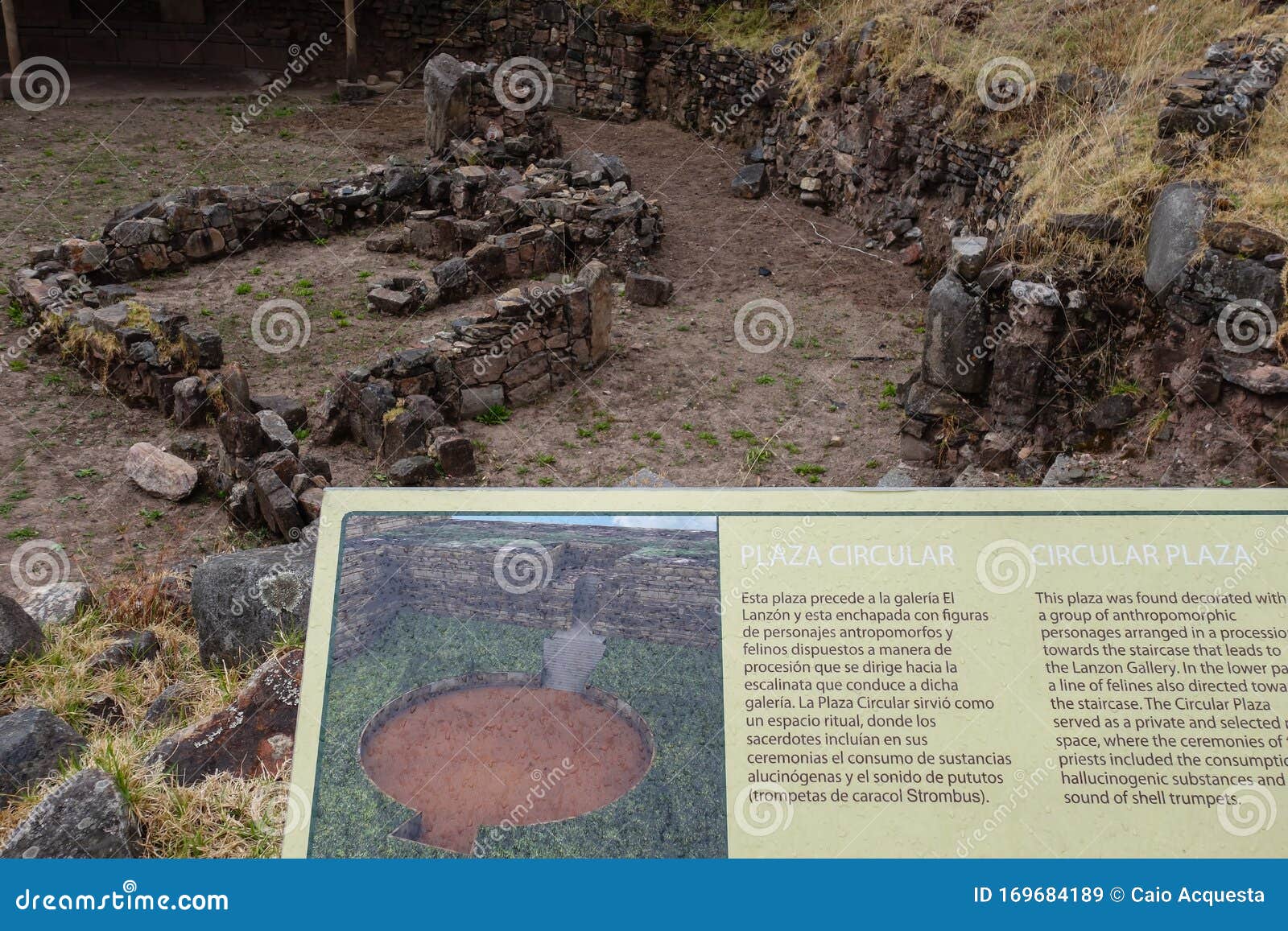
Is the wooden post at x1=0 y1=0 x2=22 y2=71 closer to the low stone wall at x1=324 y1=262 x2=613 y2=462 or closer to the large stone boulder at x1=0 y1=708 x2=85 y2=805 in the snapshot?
the low stone wall at x1=324 y1=262 x2=613 y2=462

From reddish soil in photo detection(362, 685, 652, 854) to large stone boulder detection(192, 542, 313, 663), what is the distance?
202 cm

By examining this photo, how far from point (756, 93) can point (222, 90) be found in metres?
9.07

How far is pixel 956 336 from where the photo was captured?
351 inches

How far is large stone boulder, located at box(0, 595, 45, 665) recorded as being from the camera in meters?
5.51

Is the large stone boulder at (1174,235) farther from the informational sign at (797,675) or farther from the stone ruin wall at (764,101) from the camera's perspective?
the informational sign at (797,675)

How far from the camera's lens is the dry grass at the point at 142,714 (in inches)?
161

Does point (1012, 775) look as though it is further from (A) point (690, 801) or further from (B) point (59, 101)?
(B) point (59, 101)

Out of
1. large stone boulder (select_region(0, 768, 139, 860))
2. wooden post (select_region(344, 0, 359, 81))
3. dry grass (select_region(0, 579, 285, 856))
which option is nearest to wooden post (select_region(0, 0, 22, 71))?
wooden post (select_region(344, 0, 359, 81))

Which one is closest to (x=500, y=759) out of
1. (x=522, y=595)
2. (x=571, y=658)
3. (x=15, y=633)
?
(x=571, y=658)

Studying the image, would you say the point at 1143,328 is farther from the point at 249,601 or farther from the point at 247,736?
the point at 247,736

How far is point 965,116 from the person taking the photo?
12625mm

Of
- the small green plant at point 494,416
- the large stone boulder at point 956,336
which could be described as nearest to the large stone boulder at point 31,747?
the small green plant at point 494,416

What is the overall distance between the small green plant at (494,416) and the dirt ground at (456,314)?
122mm

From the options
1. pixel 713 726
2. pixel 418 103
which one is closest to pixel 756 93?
pixel 418 103
